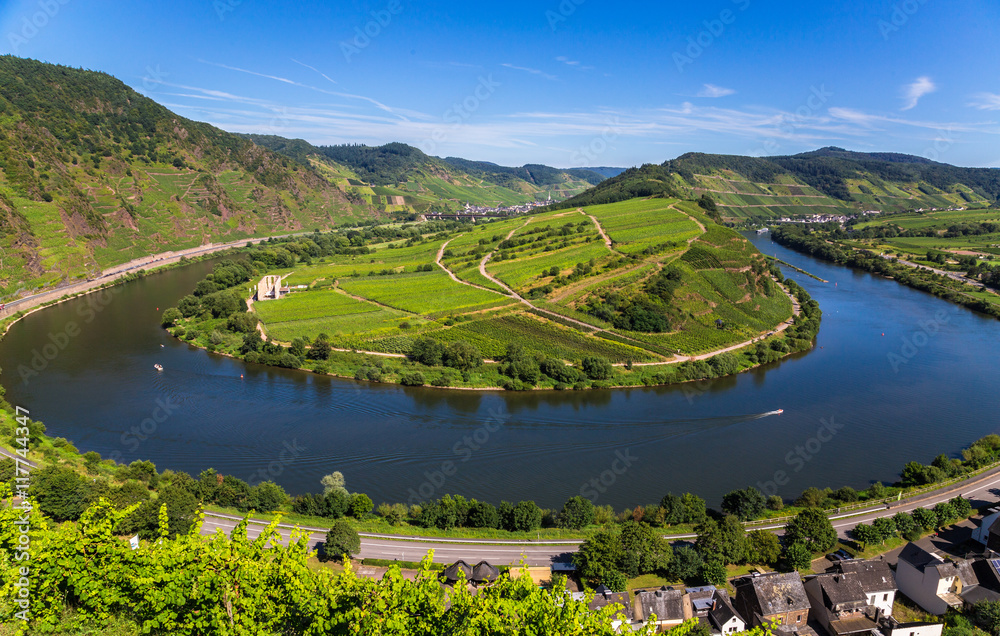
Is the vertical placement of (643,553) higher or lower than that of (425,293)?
lower

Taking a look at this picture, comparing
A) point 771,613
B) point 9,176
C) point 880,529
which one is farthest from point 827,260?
point 9,176

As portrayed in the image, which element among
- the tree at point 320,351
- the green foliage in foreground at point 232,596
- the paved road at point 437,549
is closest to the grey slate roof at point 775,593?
the paved road at point 437,549

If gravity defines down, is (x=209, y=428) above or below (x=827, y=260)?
below

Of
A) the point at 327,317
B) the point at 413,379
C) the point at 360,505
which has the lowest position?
the point at 360,505

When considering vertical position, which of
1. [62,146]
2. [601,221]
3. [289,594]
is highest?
[62,146]

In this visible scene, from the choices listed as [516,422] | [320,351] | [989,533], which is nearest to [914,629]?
[989,533]

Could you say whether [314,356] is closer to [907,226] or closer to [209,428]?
[209,428]

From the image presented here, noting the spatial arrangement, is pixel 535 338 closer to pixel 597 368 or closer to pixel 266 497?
pixel 597 368
